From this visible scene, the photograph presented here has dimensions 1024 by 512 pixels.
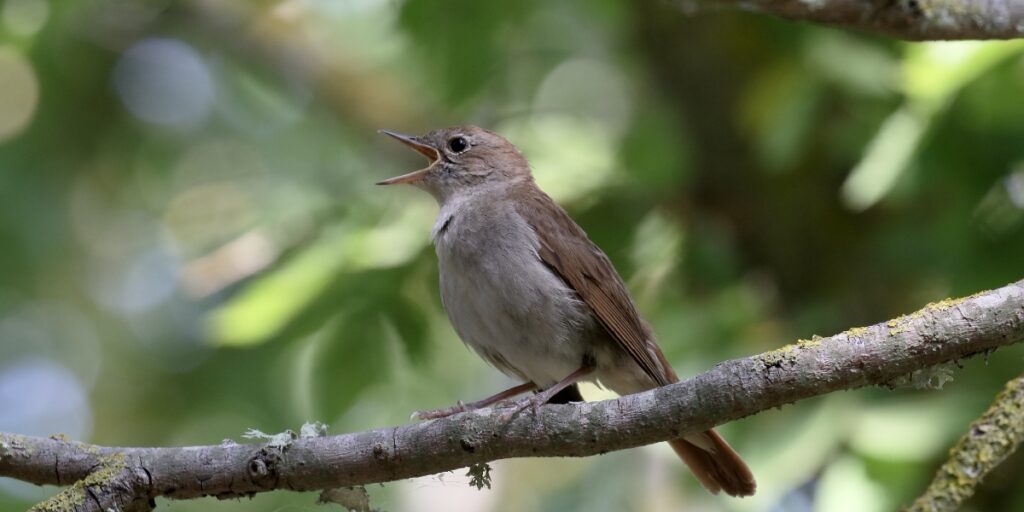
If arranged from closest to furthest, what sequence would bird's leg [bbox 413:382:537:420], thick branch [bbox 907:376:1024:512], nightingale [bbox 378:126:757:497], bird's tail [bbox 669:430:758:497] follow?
thick branch [bbox 907:376:1024:512] < bird's leg [bbox 413:382:537:420] < bird's tail [bbox 669:430:758:497] < nightingale [bbox 378:126:757:497]

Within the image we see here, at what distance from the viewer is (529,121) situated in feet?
24.2

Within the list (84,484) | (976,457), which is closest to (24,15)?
(84,484)

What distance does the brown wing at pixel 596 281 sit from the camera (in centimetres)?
502

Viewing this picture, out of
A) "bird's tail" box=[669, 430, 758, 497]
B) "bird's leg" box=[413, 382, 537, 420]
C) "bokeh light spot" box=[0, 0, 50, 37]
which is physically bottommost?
"bird's tail" box=[669, 430, 758, 497]

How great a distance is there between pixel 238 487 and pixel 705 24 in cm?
461

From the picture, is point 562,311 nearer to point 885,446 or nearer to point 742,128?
point 885,446

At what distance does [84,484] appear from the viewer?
3660 mm

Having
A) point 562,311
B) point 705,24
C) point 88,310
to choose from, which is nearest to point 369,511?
point 562,311

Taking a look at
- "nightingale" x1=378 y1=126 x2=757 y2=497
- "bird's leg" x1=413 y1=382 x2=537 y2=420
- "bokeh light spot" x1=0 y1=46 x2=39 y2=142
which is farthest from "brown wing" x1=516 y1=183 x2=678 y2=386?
"bokeh light spot" x1=0 y1=46 x2=39 y2=142

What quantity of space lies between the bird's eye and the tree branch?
9.33 ft

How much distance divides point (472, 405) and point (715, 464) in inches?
45.9

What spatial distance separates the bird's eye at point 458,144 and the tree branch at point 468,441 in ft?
9.33

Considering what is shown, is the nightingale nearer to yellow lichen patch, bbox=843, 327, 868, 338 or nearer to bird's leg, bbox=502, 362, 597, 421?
bird's leg, bbox=502, 362, 597, 421

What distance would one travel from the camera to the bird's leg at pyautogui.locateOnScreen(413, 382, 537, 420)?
452cm
